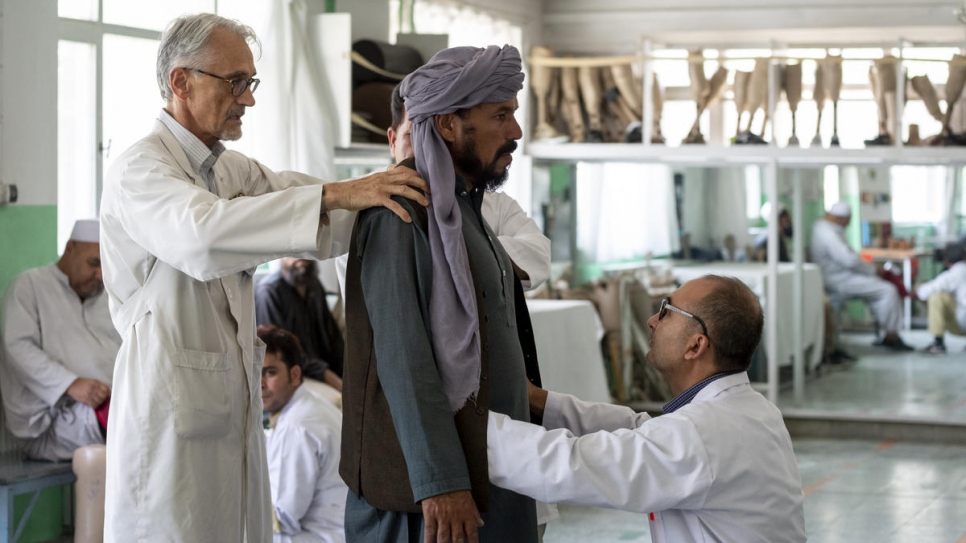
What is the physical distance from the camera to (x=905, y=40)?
7.52 metres

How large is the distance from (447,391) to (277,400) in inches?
76.4

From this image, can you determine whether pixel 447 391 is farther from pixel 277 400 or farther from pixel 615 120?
pixel 615 120

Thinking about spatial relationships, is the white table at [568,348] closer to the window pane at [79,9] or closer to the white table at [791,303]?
the white table at [791,303]

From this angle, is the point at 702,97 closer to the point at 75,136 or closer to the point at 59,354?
the point at 75,136

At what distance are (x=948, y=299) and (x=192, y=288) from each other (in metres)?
6.42

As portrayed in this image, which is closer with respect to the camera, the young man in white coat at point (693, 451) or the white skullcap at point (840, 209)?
the young man in white coat at point (693, 451)

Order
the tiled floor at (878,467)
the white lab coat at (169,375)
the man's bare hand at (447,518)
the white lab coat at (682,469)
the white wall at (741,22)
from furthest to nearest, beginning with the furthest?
the white wall at (741,22)
the tiled floor at (878,467)
the white lab coat at (169,375)
the white lab coat at (682,469)
the man's bare hand at (447,518)

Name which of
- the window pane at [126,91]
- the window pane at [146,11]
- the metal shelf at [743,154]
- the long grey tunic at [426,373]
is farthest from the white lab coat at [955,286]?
the long grey tunic at [426,373]

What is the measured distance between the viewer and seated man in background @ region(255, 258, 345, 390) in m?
5.61

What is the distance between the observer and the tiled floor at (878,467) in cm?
509

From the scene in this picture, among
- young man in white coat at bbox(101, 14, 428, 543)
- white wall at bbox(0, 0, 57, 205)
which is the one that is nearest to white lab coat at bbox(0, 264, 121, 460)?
white wall at bbox(0, 0, 57, 205)

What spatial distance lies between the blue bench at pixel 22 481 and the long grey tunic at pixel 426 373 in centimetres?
249

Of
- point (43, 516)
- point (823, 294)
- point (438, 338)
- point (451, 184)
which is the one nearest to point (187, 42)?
point (451, 184)

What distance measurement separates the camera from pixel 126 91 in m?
5.40
